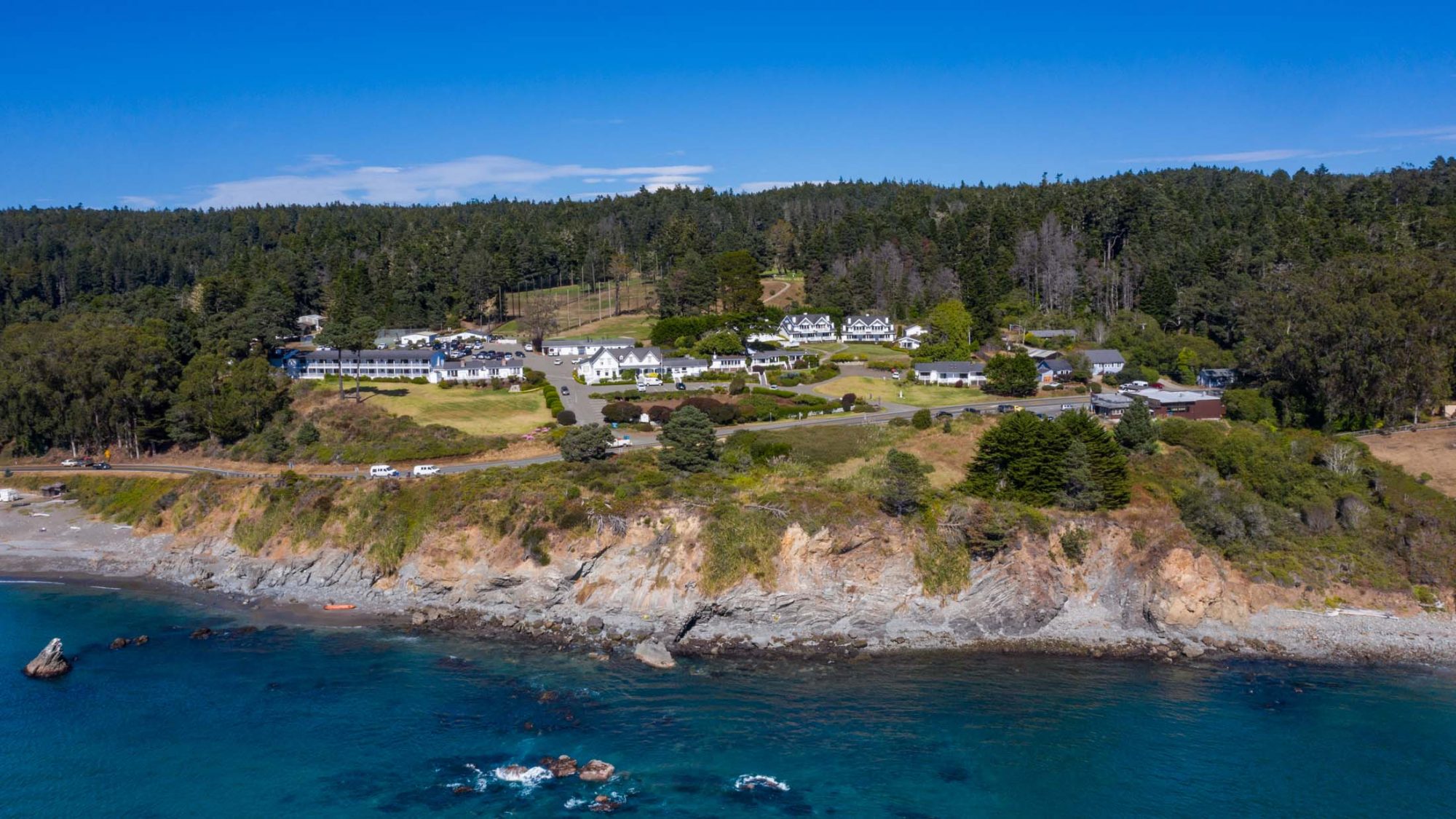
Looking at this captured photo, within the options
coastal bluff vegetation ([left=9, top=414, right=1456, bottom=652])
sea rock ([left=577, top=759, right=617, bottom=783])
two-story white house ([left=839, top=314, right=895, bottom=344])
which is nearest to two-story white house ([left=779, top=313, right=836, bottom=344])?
two-story white house ([left=839, top=314, right=895, bottom=344])

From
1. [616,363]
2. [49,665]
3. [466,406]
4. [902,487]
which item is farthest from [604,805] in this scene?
[616,363]

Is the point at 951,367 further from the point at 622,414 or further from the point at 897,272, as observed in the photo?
the point at 897,272

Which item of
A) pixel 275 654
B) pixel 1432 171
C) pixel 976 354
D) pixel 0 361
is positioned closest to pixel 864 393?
pixel 976 354

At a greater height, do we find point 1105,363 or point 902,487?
point 1105,363

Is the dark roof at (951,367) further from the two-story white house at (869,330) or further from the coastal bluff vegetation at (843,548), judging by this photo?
the coastal bluff vegetation at (843,548)

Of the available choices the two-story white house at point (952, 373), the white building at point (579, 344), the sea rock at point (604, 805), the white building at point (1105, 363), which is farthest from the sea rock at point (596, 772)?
the white building at point (579, 344)

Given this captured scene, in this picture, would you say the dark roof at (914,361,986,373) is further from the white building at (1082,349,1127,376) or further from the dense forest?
the dense forest

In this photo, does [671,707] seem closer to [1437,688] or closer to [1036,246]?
[1437,688]
